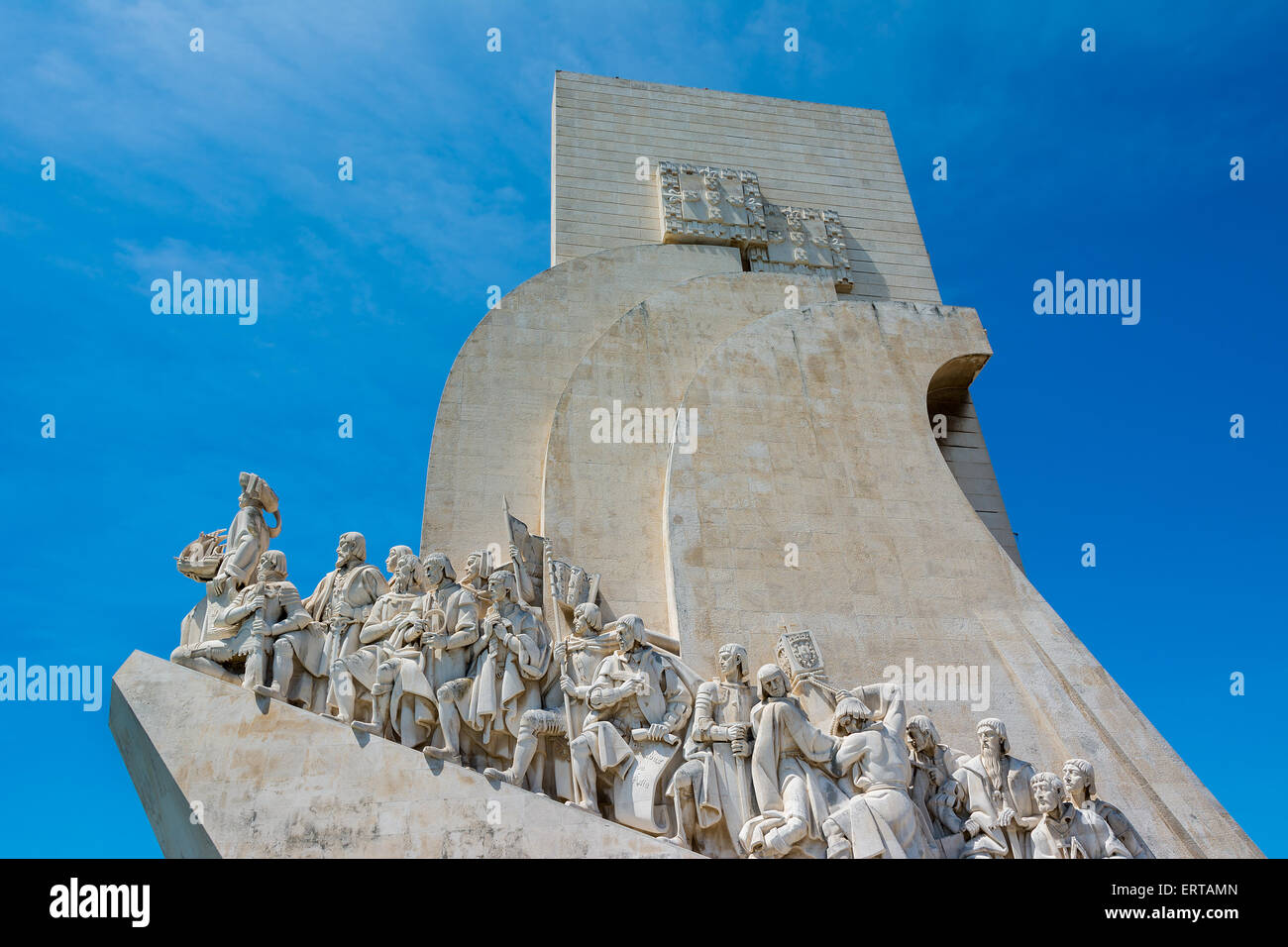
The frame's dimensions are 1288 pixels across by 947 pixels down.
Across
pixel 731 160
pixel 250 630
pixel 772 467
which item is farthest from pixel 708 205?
pixel 250 630

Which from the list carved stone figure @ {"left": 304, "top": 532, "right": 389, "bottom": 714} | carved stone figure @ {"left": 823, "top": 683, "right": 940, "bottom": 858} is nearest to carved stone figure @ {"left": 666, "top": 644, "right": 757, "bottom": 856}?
carved stone figure @ {"left": 823, "top": 683, "right": 940, "bottom": 858}

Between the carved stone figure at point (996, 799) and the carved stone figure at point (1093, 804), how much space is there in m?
0.27

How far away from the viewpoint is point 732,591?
9.18m

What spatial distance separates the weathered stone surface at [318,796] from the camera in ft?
22.2

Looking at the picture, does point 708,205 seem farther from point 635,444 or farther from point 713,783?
point 713,783

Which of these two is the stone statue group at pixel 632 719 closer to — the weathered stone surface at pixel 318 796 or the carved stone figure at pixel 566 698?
the carved stone figure at pixel 566 698

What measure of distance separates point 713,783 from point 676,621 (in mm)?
1968

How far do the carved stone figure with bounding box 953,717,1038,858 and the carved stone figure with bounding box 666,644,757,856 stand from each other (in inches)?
58.9

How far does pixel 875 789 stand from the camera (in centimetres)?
693

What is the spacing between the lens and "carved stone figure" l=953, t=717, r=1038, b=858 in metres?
7.11
